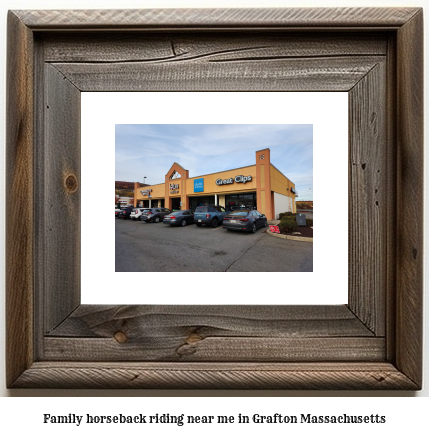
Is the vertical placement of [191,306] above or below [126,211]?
below

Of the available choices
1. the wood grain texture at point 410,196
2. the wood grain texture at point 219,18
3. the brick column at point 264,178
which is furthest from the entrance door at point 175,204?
the wood grain texture at point 410,196

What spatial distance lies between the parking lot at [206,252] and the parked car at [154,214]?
15 millimetres

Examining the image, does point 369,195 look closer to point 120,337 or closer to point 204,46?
point 204,46

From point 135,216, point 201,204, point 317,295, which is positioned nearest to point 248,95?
point 201,204

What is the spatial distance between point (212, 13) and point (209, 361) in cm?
98

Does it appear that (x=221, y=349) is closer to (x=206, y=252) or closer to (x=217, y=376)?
(x=217, y=376)

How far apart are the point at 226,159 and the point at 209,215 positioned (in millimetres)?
176

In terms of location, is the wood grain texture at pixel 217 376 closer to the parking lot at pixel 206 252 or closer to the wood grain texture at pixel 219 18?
the parking lot at pixel 206 252

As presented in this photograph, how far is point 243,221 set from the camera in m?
0.76

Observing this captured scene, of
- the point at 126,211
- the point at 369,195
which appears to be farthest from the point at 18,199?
the point at 369,195

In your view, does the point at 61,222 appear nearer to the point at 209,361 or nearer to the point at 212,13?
the point at 209,361

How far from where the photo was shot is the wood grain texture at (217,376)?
69 cm

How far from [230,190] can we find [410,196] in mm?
498
